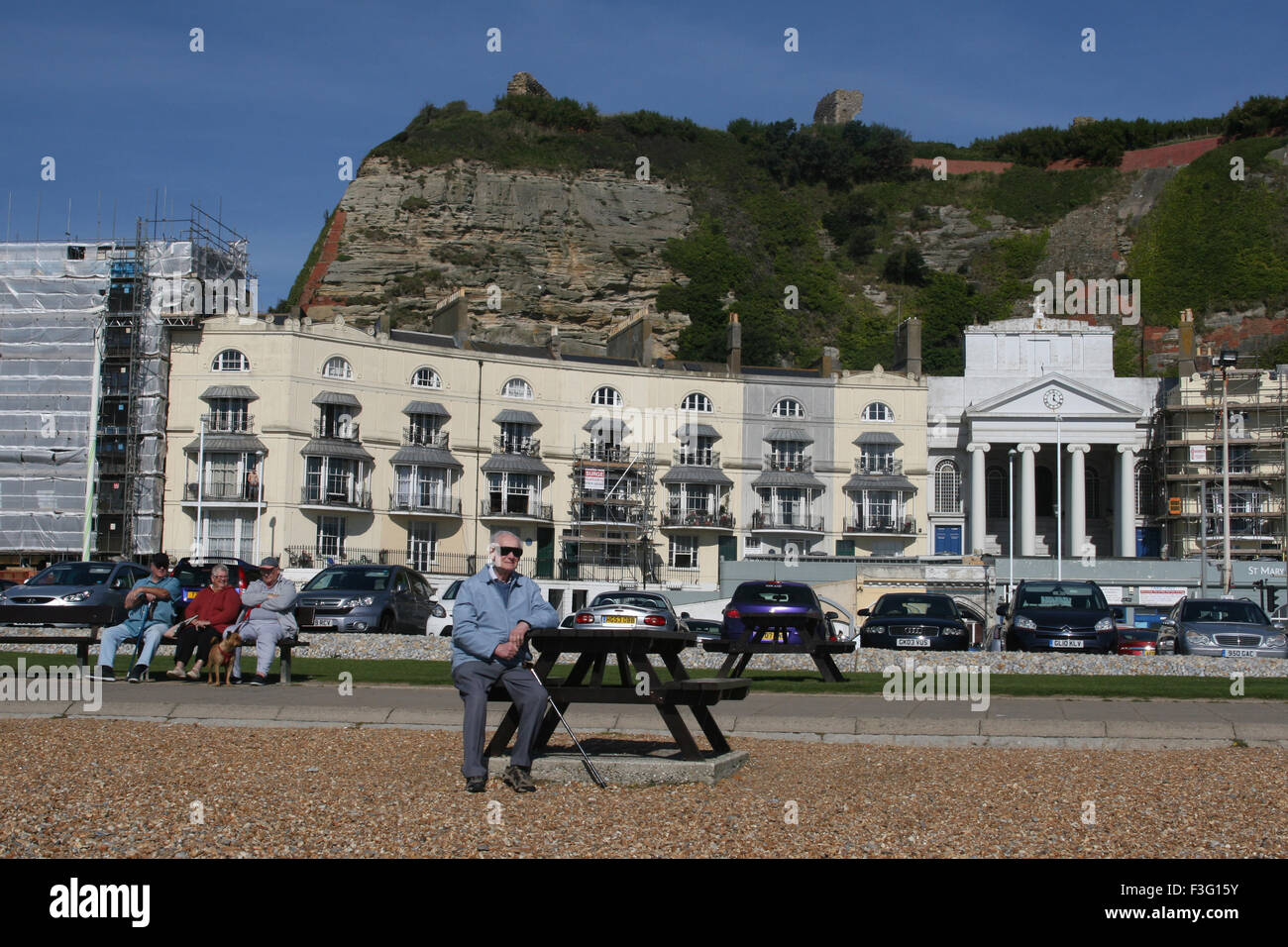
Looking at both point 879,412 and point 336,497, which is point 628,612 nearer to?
point 336,497

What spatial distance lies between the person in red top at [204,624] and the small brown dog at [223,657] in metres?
0.23

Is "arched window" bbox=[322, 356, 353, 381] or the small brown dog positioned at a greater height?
"arched window" bbox=[322, 356, 353, 381]

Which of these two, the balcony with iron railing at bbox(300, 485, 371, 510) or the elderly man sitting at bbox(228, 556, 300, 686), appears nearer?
the elderly man sitting at bbox(228, 556, 300, 686)

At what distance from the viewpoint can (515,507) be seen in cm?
6412

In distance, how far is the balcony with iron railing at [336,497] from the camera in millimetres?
59875

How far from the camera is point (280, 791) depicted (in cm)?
884

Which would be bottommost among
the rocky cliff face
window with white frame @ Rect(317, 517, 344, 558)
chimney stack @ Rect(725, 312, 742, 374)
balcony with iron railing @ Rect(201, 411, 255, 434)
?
window with white frame @ Rect(317, 517, 344, 558)

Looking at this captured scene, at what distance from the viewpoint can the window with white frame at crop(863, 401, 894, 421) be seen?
225ft

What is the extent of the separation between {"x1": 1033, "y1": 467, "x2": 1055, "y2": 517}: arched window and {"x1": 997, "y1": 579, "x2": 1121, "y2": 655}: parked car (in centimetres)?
5019

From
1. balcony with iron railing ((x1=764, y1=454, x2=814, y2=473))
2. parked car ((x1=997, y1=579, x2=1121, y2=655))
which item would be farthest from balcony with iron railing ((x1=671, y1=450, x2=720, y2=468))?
parked car ((x1=997, y1=579, x2=1121, y2=655))

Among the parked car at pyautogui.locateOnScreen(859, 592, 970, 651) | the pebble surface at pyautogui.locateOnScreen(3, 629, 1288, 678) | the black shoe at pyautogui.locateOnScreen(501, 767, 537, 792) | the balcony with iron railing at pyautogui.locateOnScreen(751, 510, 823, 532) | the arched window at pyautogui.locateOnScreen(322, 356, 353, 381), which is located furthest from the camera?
the balcony with iron railing at pyautogui.locateOnScreen(751, 510, 823, 532)

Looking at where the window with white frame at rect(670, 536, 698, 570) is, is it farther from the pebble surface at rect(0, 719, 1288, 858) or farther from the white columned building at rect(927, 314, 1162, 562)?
the pebble surface at rect(0, 719, 1288, 858)

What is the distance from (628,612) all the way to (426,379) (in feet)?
131

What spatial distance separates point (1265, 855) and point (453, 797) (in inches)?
192
